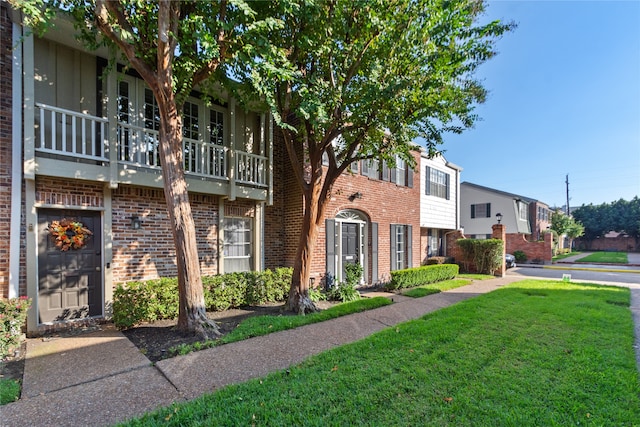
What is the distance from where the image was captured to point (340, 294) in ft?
27.8

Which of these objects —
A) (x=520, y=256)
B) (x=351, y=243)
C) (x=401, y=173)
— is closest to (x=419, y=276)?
(x=351, y=243)

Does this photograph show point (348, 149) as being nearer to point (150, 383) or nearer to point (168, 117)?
point (168, 117)

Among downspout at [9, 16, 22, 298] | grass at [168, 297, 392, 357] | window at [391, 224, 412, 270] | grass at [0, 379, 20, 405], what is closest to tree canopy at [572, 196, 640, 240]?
window at [391, 224, 412, 270]

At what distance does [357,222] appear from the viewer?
1069 cm

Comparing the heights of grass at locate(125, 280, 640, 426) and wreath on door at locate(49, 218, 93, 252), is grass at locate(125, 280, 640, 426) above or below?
below

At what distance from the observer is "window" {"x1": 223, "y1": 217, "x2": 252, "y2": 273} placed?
26.7ft

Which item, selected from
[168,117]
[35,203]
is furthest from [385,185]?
[35,203]

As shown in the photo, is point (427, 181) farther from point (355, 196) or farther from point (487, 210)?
point (487, 210)

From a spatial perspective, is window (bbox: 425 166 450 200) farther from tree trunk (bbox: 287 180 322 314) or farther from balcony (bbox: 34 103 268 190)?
balcony (bbox: 34 103 268 190)

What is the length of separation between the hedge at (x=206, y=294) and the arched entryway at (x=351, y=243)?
5.92 feet

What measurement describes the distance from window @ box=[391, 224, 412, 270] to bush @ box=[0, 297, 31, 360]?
10.6 m

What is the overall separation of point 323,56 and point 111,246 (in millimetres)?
5924

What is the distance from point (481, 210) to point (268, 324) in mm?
26011

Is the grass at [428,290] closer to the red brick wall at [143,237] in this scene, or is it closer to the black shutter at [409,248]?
the black shutter at [409,248]
